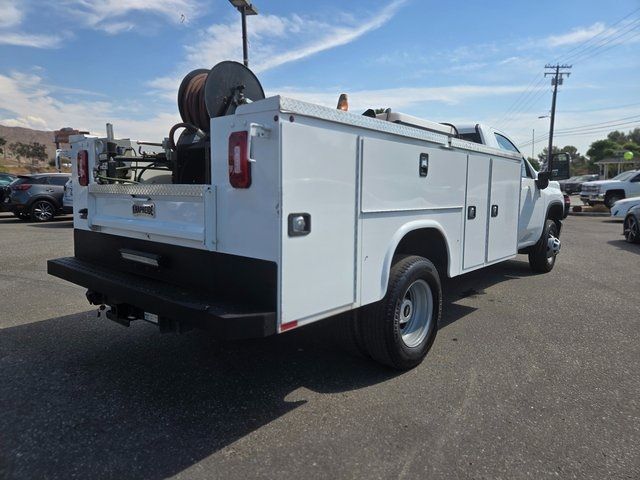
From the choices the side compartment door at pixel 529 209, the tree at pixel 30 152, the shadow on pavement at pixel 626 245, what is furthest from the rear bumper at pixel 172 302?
the tree at pixel 30 152

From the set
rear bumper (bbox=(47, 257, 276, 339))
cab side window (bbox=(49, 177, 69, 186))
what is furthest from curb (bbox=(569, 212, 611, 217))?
rear bumper (bbox=(47, 257, 276, 339))

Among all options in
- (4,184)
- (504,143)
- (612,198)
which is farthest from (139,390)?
(612,198)

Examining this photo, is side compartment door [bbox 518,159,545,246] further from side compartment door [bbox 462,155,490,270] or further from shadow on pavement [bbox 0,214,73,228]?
shadow on pavement [bbox 0,214,73,228]

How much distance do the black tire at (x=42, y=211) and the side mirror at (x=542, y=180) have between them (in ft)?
48.9

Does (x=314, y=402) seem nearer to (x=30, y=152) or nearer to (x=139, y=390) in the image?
(x=139, y=390)

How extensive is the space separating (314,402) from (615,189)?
21892mm

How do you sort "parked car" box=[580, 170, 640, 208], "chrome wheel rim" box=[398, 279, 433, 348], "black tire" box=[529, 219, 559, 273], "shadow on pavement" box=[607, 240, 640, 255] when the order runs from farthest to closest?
"parked car" box=[580, 170, 640, 208]
"shadow on pavement" box=[607, 240, 640, 255]
"black tire" box=[529, 219, 559, 273]
"chrome wheel rim" box=[398, 279, 433, 348]

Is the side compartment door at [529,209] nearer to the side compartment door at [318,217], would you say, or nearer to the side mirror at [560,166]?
the side mirror at [560,166]

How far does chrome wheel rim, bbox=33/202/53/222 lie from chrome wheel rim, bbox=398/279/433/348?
1520cm

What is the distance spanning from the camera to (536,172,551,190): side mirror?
6.83 metres

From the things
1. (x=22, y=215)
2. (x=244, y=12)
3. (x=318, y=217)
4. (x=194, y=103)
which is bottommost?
(x=22, y=215)

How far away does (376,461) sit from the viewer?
8.47 feet

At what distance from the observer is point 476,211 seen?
4.57m

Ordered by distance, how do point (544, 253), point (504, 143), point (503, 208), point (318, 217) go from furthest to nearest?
point (544, 253) < point (504, 143) < point (503, 208) < point (318, 217)
